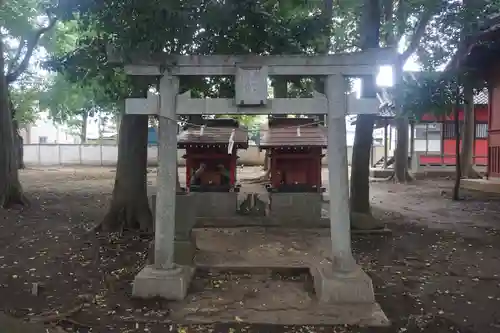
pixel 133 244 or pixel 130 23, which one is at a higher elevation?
pixel 130 23

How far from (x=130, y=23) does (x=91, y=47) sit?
2627 millimetres

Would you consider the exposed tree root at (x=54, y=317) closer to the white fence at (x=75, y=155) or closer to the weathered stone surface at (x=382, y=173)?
the weathered stone surface at (x=382, y=173)

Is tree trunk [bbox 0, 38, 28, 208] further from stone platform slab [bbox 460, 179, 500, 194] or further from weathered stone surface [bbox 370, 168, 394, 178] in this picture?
weathered stone surface [bbox 370, 168, 394, 178]

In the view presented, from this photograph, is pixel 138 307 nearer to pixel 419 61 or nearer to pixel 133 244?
pixel 133 244

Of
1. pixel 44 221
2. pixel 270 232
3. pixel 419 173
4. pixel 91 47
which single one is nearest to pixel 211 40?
pixel 91 47

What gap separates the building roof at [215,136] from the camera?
39.9 ft

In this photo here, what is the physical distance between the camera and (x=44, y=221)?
11.7 metres

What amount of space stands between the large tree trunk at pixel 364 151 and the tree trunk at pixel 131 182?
4706 mm

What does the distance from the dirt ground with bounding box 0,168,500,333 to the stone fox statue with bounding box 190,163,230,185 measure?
1993 mm

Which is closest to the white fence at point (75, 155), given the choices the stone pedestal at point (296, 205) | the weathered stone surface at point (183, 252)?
the stone pedestal at point (296, 205)

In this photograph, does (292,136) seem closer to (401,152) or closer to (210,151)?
(210,151)

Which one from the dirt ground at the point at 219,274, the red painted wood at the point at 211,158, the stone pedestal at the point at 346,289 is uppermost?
the red painted wood at the point at 211,158

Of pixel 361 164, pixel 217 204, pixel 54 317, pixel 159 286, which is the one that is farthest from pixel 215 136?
pixel 54 317

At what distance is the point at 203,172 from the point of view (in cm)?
1262
